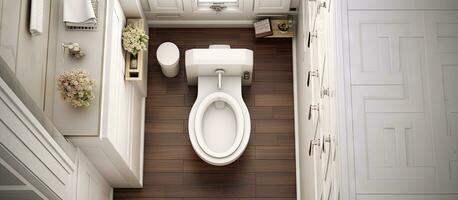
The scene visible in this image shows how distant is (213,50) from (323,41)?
1.28 m

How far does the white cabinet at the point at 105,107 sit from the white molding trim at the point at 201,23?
0.56 meters

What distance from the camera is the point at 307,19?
14.3 ft

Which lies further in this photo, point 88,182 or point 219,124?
point 219,124

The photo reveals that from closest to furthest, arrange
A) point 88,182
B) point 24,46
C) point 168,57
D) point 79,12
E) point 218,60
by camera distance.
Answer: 1. point 24,46
2. point 79,12
3. point 88,182
4. point 218,60
5. point 168,57

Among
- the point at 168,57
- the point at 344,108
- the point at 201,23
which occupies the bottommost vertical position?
the point at 344,108

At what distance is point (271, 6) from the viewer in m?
4.85

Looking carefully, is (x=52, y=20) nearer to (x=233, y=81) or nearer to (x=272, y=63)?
(x=233, y=81)

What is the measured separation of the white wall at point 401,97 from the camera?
9.34ft

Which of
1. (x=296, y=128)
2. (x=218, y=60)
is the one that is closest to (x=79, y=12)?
(x=218, y=60)

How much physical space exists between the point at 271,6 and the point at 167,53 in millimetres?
762

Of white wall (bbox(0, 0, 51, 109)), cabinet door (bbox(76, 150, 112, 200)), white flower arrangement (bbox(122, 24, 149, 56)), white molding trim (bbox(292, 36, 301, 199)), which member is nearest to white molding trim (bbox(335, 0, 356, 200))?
white wall (bbox(0, 0, 51, 109))

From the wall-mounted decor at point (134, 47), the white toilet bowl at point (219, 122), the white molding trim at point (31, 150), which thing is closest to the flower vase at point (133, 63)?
the wall-mounted decor at point (134, 47)

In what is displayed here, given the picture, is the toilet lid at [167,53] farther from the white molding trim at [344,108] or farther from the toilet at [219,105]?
the white molding trim at [344,108]

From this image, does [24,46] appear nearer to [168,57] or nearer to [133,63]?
[133,63]
